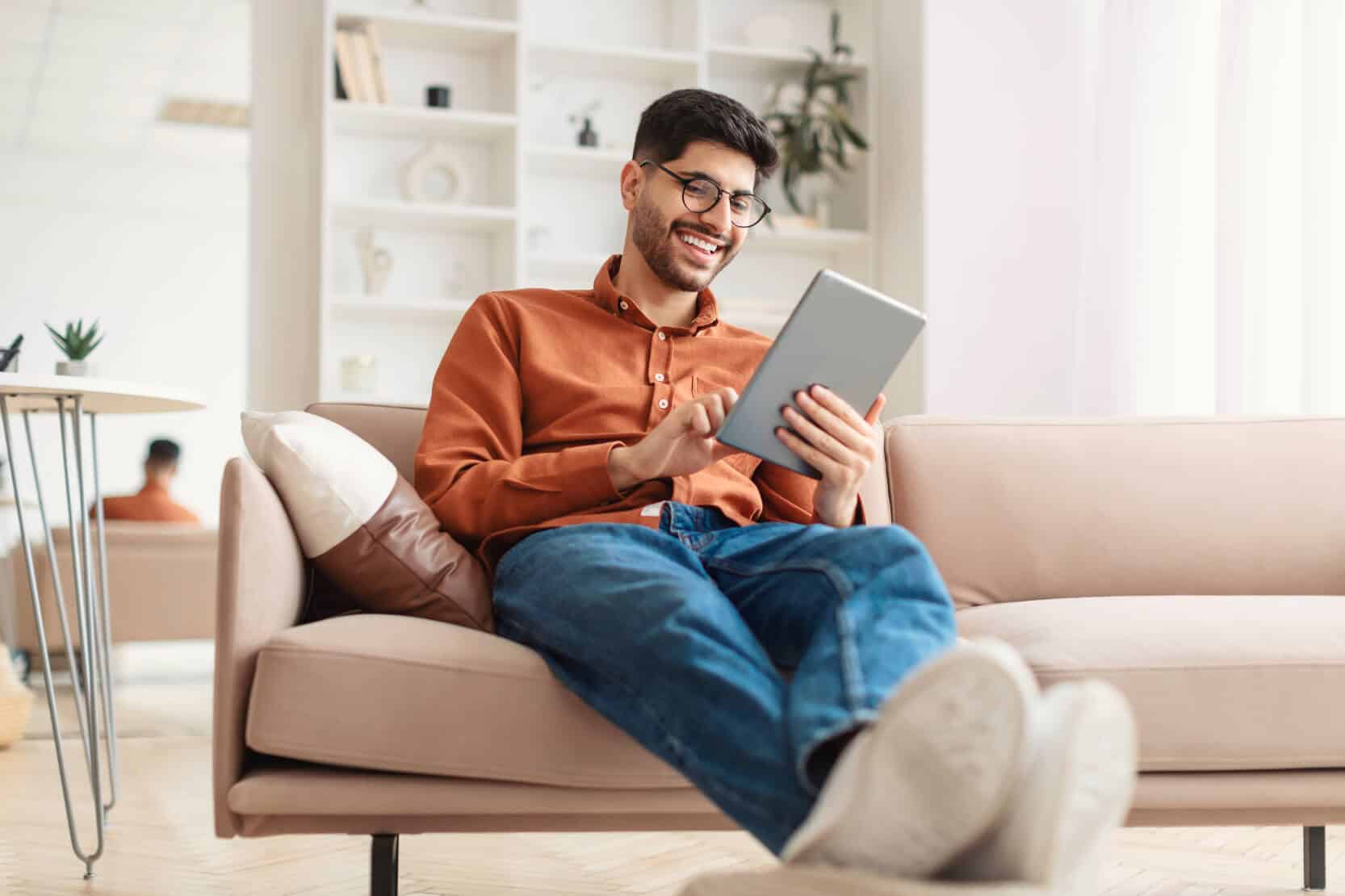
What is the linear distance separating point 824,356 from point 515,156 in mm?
2786

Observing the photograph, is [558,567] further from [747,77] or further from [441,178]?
[747,77]

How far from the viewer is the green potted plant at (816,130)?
169 inches

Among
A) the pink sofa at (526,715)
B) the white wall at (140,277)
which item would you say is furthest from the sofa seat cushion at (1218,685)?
the white wall at (140,277)

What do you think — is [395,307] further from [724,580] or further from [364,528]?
[724,580]

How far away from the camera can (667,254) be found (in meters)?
1.86

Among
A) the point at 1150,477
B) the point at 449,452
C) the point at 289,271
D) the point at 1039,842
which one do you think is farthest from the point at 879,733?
the point at 289,271

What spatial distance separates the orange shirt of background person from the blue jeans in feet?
13.2

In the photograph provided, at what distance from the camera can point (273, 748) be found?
55.4 inches

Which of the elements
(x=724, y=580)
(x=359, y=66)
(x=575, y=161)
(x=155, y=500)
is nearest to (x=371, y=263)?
(x=359, y=66)

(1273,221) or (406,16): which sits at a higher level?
(406,16)

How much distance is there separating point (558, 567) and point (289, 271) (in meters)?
2.95

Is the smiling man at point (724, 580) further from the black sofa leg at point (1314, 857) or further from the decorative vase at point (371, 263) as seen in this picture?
the decorative vase at point (371, 263)

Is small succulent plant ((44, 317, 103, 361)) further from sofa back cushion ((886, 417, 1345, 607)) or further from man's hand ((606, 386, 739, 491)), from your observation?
sofa back cushion ((886, 417, 1345, 607))

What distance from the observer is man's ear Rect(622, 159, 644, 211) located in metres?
1.92
